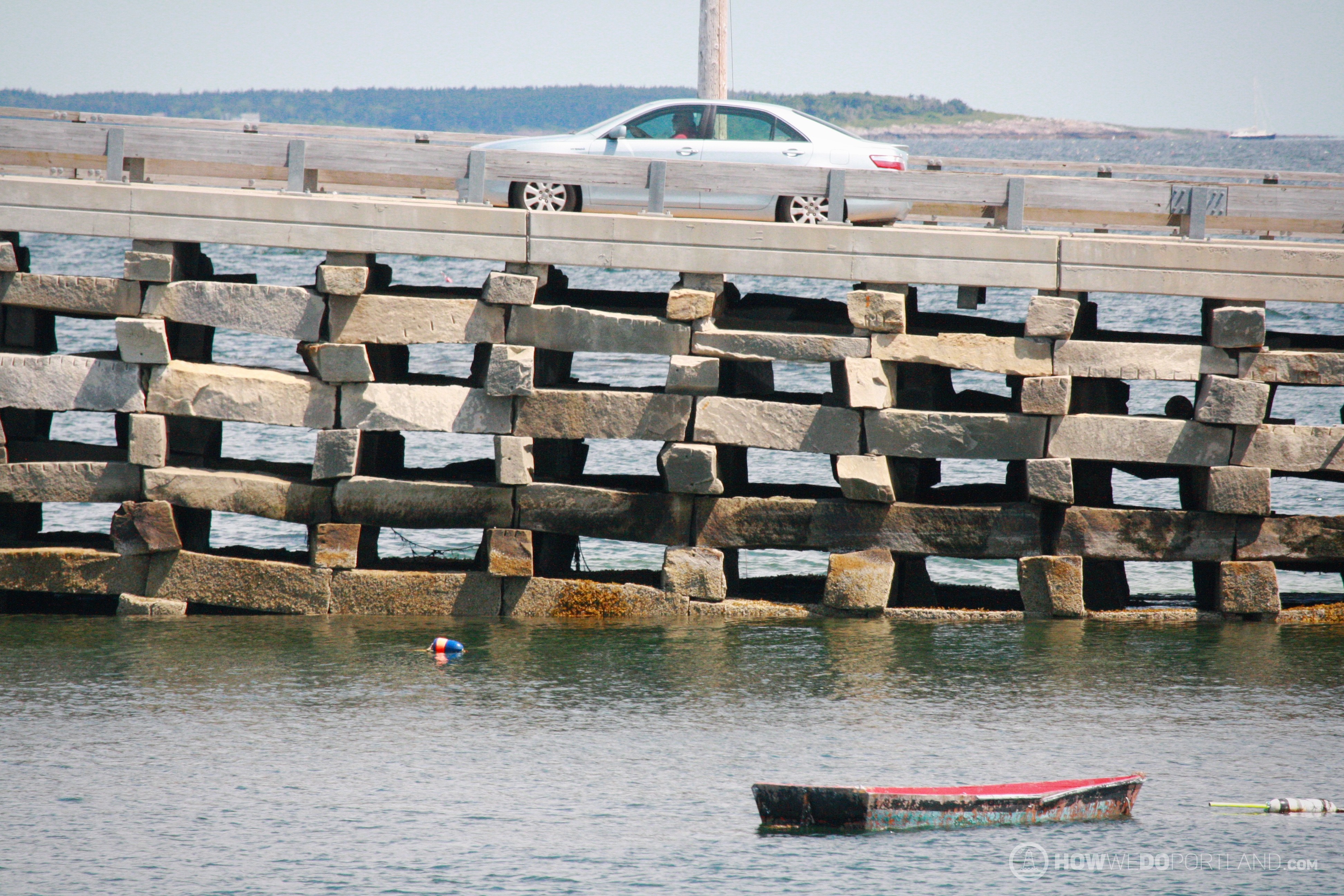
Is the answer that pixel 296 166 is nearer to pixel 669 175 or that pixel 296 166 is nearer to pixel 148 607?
pixel 669 175

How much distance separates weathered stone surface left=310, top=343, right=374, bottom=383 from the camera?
40.4ft

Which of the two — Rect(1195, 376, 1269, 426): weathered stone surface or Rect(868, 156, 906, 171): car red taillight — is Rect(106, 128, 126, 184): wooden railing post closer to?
Rect(868, 156, 906, 171): car red taillight

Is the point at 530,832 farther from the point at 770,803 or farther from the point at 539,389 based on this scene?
the point at 539,389

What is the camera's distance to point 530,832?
773 centimetres

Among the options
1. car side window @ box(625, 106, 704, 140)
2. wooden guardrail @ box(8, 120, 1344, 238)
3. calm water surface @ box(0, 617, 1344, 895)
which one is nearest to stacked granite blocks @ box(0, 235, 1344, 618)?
calm water surface @ box(0, 617, 1344, 895)

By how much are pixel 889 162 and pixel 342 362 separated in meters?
6.12

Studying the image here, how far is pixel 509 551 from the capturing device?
1241 cm

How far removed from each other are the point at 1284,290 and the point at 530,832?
8487mm

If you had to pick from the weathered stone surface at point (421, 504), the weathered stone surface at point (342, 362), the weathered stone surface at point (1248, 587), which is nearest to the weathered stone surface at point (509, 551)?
the weathered stone surface at point (421, 504)

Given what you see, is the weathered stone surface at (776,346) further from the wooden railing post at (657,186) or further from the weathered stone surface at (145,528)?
the weathered stone surface at (145,528)

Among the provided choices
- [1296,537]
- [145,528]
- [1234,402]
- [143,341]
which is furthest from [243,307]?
[1296,537]

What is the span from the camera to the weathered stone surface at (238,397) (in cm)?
1241

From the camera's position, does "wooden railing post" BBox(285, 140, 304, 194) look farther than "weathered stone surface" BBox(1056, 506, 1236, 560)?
Yes

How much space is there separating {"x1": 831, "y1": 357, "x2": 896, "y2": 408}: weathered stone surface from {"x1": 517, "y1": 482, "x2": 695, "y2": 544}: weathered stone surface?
1761 millimetres
